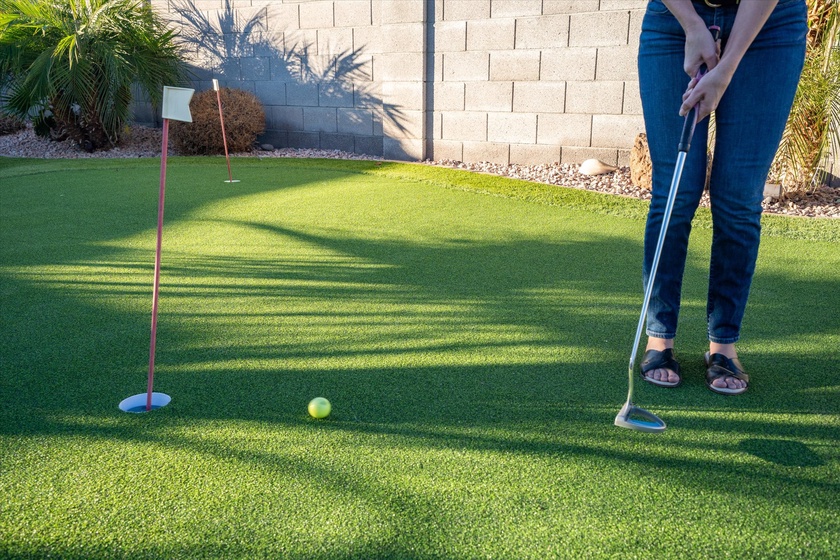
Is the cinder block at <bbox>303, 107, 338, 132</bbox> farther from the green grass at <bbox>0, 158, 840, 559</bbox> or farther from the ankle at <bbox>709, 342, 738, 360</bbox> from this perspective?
the ankle at <bbox>709, 342, 738, 360</bbox>

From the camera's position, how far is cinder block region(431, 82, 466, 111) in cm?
739

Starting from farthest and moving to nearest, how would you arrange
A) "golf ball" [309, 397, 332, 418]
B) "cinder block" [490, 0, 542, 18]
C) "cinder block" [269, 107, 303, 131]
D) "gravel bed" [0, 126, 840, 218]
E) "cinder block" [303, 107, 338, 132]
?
"cinder block" [269, 107, 303, 131]
"cinder block" [303, 107, 338, 132]
"cinder block" [490, 0, 542, 18]
"gravel bed" [0, 126, 840, 218]
"golf ball" [309, 397, 332, 418]

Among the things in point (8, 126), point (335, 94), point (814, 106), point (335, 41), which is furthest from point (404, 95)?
point (8, 126)

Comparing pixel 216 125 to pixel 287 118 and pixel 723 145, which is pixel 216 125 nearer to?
pixel 287 118

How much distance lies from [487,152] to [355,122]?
1958mm

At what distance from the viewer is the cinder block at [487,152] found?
7250 mm

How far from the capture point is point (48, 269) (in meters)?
3.50

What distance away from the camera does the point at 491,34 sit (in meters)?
7.03

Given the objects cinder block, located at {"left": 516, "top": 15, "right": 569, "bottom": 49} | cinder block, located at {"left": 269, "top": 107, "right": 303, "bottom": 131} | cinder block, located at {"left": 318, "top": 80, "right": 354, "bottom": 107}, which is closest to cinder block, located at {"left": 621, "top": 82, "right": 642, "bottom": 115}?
cinder block, located at {"left": 516, "top": 15, "right": 569, "bottom": 49}

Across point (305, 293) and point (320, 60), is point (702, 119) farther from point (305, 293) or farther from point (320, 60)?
point (320, 60)

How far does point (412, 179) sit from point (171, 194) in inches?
80.3

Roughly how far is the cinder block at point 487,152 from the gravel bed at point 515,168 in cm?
7

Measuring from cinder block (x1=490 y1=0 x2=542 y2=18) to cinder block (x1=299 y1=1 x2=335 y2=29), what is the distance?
7.59ft

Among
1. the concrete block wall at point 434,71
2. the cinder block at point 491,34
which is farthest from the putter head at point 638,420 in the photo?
the cinder block at point 491,34
